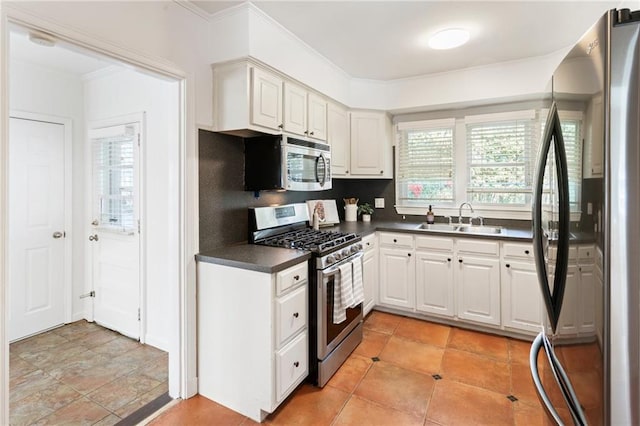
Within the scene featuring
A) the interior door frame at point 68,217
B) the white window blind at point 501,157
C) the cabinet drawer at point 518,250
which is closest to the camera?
the cabinet drawer at point 518,250

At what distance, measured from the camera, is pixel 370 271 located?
11.1 feet

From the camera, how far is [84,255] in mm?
3467

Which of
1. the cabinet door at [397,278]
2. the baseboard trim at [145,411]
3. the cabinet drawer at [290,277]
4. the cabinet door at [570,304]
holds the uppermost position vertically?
the cabinet door at [570,304]

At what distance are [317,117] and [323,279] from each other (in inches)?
61.2

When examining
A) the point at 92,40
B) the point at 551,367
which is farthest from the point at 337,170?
the point at 551,367

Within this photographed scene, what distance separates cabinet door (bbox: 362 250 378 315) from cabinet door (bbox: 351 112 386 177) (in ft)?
3.23

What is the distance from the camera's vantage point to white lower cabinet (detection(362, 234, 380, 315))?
3.27 meters

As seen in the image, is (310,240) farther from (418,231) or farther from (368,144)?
(368,144)

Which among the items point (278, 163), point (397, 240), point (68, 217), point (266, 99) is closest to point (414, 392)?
point (397, 240)

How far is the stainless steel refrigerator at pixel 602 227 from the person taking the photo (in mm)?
684

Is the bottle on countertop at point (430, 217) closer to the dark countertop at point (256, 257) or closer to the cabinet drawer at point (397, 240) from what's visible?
the cabinet drawer at point (397, 240)

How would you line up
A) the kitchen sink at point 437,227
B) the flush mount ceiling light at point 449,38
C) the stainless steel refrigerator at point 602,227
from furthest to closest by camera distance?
the kitchen sink at point 437,227
the flush mount ceiling light at point 449,38
the stainless steel refrigerator at point 602,227

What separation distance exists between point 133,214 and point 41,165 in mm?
1083

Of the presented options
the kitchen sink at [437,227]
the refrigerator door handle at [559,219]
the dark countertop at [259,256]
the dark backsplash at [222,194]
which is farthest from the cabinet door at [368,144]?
the refrigerator door handle at [559,219]
